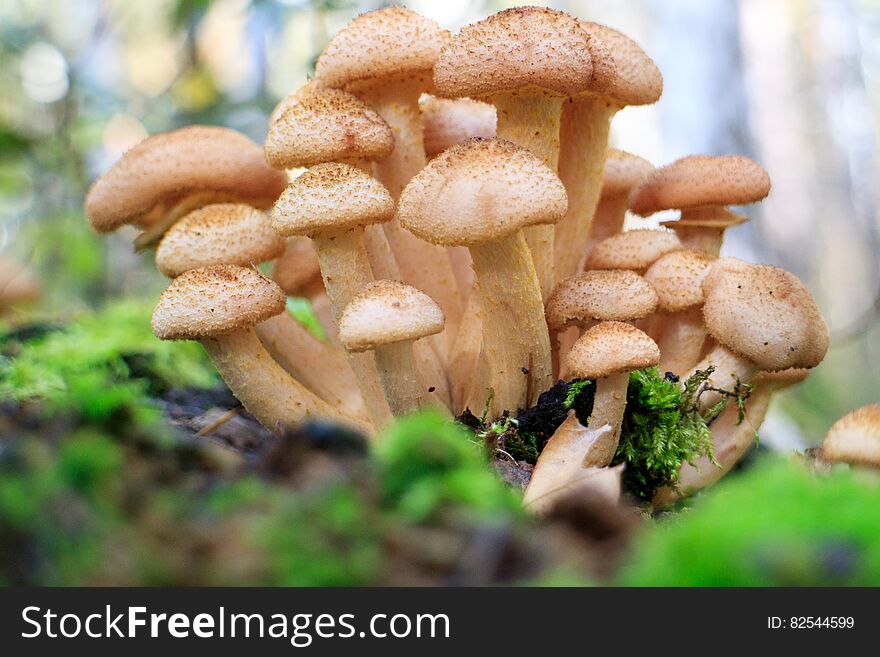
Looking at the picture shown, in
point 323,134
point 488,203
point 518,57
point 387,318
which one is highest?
point 518,57

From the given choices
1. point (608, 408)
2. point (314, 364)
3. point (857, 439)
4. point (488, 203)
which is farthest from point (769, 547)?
point (314, 364)

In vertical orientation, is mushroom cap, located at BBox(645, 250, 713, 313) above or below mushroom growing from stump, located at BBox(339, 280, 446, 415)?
below

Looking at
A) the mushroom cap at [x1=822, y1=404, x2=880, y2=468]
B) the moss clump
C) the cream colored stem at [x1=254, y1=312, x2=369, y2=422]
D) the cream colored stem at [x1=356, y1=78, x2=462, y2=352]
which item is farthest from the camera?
the cream colored stem at [x1=254, y1=312, x2=369, y2=422]

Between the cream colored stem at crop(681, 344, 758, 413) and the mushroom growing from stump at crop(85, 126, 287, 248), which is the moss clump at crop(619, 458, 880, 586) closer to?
the cream colored stem at crop(681, 344, 758, 413)

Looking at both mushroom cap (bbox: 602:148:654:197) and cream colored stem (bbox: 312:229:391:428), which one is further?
mushroom cap (bbox: 602:148:654:197)

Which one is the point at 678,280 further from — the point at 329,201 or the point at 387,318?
the point at 329,201

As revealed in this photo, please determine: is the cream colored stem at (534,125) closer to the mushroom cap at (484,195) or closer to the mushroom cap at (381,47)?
the mushroom cap at (381,47)

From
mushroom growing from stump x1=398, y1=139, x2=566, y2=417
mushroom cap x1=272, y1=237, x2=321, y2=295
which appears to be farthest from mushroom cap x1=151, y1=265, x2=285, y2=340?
mushroom cap x1=272, y1=237, x2=321, y2=295

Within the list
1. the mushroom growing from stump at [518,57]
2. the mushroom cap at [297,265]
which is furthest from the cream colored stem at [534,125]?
the mushroom cap at [297,265]
